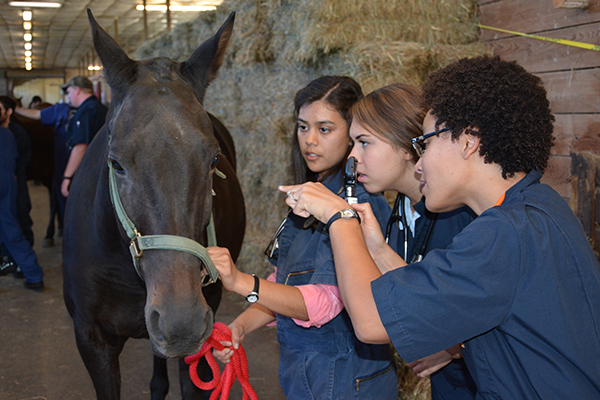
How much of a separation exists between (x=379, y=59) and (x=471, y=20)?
1070 mm

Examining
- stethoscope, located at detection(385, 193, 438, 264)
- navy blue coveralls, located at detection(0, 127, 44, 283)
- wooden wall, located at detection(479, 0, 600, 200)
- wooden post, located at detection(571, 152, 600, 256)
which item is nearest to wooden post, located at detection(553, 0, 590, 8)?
wooden wall, located at detection(479, 0, 600, 200)

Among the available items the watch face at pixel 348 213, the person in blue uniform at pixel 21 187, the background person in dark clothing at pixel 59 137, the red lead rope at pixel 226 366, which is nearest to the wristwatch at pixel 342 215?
the watch face at pixel 348 213

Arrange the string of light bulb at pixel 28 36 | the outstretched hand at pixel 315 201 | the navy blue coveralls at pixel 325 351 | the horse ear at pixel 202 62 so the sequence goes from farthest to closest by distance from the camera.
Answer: the string of light bulb at pixel 28 36, the horse ear at pixel 202 62, the navy blue coveralls at pixel 325 351, the outstretched hand at pixel 315 201

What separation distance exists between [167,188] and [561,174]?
2624mm

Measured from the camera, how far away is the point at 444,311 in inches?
43.0

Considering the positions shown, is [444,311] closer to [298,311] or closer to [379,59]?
[298,311]

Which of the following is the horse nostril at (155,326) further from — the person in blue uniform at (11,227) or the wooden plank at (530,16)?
the person in blue uniform at (11,227)

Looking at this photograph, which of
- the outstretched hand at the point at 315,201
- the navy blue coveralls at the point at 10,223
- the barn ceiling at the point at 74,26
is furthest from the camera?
the barn ceiling at the point at 74,26

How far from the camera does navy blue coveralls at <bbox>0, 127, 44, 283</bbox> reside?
5090mm

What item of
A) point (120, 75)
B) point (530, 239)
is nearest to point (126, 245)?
point (120, 75)

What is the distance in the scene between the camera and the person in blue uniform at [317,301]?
1574 mm

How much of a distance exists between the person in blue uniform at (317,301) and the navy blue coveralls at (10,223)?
404 cm

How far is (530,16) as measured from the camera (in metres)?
3.38

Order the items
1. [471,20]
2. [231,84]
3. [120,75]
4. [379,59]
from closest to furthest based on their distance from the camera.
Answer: [120,75]
[379,59]
[471,20]
[231,84]
